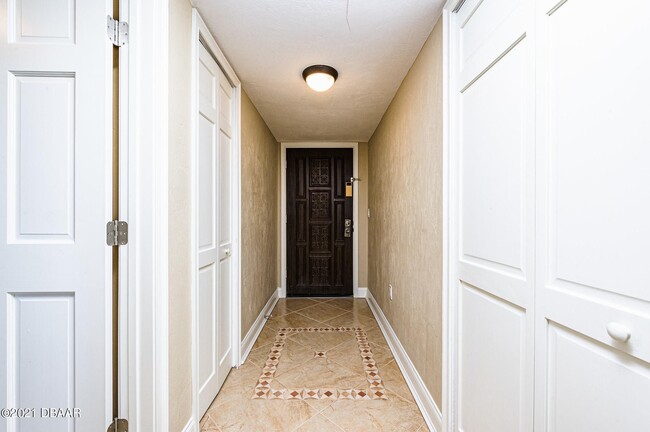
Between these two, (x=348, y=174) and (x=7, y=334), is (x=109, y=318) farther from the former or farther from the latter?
(x=348, y=174)

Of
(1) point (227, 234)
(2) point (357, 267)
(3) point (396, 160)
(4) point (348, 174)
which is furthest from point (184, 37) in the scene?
(2) point (357, 267)

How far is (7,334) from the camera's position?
46.6 inches

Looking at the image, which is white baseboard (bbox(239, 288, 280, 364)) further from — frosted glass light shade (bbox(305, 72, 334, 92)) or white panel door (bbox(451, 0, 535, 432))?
frosted glass light shade (bbox(305, 72, 334, 92))

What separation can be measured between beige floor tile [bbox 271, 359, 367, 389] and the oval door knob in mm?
1714

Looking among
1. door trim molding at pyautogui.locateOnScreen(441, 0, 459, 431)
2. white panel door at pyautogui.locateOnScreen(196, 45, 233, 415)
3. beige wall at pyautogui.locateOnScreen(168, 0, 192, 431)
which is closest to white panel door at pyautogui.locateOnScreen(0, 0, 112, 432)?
beige wall at pyautogui.locateOnScreen(168, 0, 192, 431)

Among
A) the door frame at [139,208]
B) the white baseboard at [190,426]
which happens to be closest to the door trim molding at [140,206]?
the door frame at [139,208]

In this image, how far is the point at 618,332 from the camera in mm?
672

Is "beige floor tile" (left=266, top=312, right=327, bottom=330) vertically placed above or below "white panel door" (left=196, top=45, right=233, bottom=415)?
below

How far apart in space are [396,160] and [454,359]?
1648mm

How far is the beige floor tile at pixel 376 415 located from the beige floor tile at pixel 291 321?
144 cm

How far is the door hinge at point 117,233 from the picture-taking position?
1.22 meters

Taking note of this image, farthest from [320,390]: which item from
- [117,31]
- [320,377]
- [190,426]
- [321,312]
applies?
[117,31]

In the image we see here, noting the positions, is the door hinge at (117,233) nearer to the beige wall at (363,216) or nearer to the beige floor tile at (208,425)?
the beige floor tile at (208,425)

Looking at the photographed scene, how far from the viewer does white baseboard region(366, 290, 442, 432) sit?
5.45 ft
